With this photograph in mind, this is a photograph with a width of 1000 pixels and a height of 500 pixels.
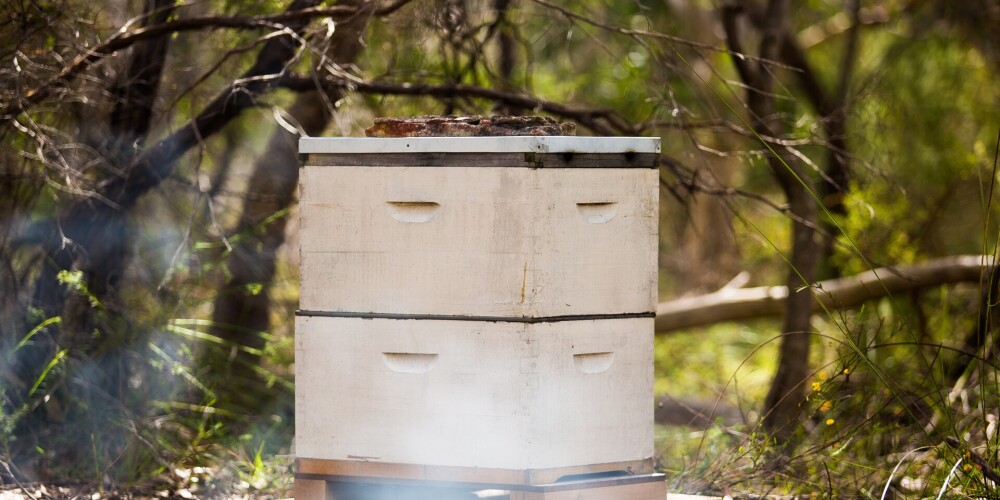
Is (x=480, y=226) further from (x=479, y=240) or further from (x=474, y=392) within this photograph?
(x=474, y=392)

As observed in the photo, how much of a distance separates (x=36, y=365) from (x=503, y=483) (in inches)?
83.2

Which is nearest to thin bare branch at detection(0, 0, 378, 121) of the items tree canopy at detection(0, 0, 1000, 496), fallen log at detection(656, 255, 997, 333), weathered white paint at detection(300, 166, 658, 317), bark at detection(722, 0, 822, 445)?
tree canopy at detection(0, 0, 1000, 496)

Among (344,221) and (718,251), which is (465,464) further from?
(718,251)

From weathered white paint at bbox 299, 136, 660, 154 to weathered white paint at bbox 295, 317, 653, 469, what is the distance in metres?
0.46

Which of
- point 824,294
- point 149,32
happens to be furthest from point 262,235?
point 824,294

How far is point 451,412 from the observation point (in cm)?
272

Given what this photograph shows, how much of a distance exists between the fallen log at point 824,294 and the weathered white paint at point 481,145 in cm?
276

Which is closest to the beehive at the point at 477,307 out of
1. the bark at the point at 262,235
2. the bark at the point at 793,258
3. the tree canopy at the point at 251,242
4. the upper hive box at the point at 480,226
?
the upper hive box at the point at 480,226

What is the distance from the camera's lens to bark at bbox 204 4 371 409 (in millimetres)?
4790

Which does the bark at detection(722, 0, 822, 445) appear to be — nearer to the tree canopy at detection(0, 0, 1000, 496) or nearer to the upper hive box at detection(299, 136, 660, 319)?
the tree canopy at detection(0, 0, 1000, 496)

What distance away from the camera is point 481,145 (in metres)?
2.66

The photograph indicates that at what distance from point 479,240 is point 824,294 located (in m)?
3.14

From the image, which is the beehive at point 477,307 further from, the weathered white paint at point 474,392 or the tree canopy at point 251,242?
the tree canopy at point 251,242

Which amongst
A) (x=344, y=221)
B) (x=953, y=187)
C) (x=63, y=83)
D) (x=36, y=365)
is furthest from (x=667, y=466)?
(x=953, y=187)
